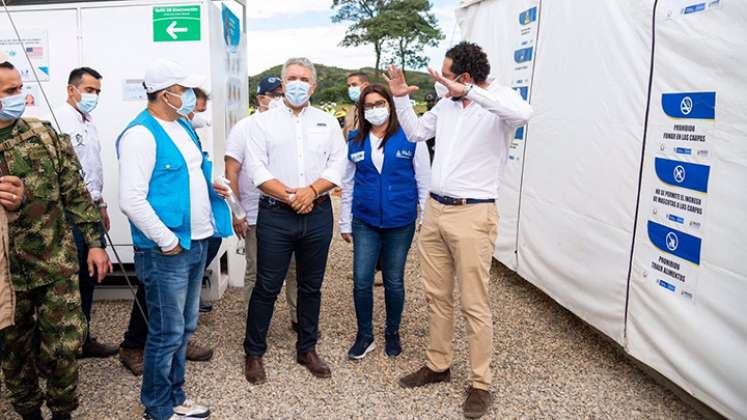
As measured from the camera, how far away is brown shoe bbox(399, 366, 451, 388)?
319 centimetres

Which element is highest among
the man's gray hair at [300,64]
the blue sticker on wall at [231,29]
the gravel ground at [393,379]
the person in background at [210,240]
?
the blue sticker on wall at [231,29]

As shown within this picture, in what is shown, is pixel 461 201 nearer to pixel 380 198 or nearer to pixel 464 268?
pixel 464 268

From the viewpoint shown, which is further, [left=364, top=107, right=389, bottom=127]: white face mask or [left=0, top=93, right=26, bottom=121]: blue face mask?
[left=364, top=107, right=389, bottom=127]: white face mask

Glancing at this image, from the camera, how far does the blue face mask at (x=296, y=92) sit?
3031 mm

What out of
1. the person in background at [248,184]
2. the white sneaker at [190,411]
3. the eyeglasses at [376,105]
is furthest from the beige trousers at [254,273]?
the eyeglasses at [376,105]

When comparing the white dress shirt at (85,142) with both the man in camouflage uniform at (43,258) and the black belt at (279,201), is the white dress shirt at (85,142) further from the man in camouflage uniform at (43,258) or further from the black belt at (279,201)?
the black belt at (279,201)

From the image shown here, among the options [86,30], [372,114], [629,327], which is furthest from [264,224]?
[86,30]

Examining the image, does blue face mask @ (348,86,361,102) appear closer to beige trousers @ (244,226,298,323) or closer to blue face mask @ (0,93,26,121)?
beige trousers @ (244,226,298,323)

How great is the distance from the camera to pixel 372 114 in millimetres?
3287

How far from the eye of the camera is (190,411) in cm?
280

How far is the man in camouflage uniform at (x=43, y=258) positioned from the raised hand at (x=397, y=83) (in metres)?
1.64

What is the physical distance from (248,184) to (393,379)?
1.51m

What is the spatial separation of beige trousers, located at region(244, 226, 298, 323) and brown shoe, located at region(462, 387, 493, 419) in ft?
4.82

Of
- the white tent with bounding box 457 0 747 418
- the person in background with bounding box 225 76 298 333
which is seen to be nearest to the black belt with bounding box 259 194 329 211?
the person in background with bounding box 225 76 298 333
